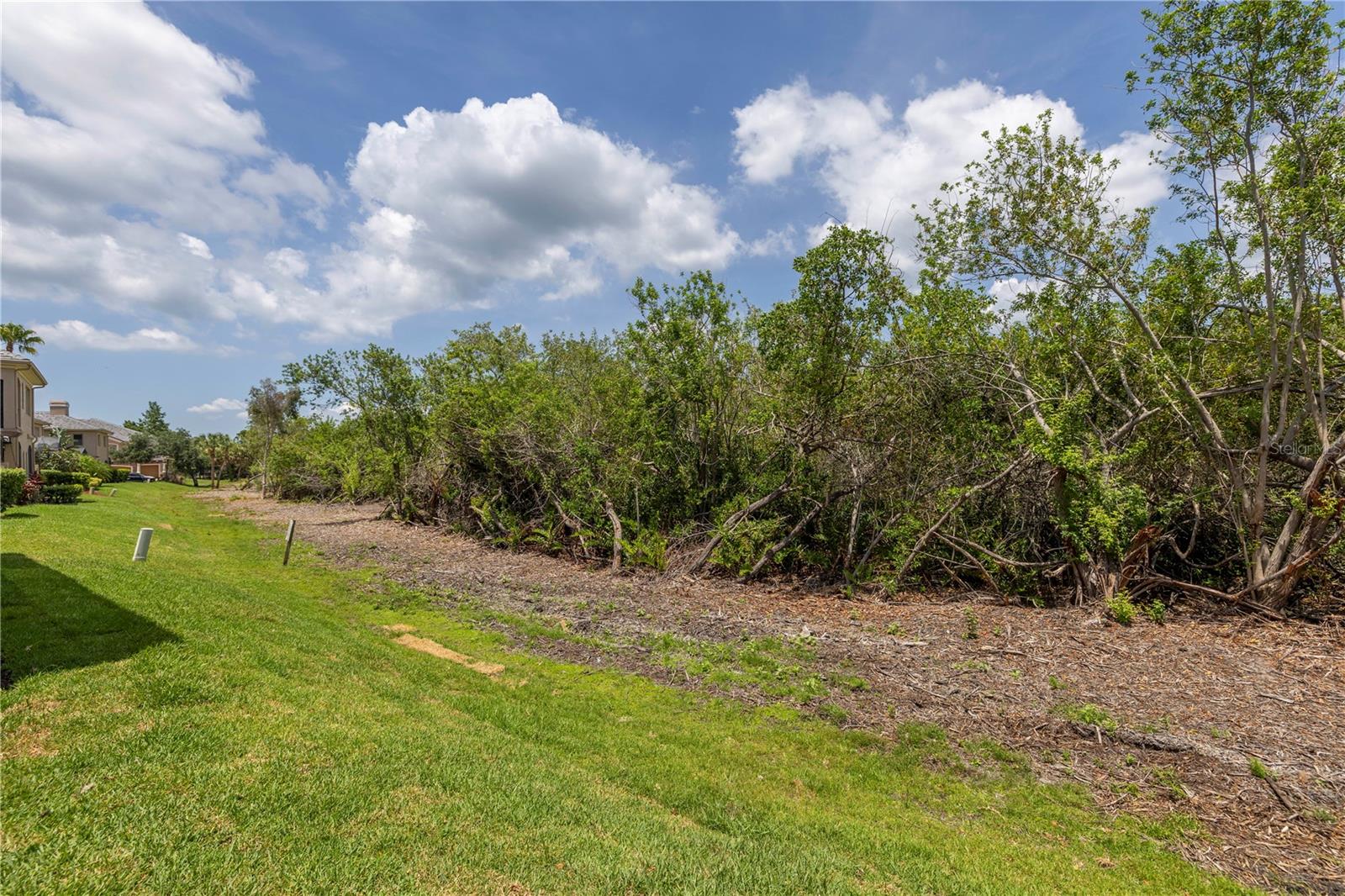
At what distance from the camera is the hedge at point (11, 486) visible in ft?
50.1

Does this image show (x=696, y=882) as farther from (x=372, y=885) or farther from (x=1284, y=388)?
(x=1284, y=388)

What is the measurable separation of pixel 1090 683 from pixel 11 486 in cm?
2437

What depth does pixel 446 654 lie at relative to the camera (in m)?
7.74

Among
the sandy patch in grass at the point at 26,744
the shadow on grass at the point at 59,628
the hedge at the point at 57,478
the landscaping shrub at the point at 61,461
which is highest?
the landscaping shrub at the point at 61,461

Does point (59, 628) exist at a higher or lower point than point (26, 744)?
higher

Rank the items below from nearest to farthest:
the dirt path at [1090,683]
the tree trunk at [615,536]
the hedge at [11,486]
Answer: the dirt path at [1090,683], the tree trunk at [615,536], the hedge at [11,486]

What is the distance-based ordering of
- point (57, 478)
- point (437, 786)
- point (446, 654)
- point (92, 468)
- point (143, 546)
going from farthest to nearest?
point (92, 468)
point (57, 478)
point (143, 546)
point (446, 654)
point (437, 786)

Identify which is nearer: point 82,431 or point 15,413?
point 15,413

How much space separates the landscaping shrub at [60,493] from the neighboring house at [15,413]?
574 centimetres

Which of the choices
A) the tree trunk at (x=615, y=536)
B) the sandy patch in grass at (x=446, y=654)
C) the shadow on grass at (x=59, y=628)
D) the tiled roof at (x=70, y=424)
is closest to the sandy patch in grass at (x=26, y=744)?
the shadow on grass at (x=59, y=628)

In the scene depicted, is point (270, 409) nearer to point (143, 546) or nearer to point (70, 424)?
point (70, 424)

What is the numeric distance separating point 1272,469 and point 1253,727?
6.31 meters

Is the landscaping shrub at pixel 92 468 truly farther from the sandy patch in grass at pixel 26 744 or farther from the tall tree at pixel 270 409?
the sandy patch in grass at pixel 26 744

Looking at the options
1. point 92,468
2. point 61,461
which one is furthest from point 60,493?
point 92,468
